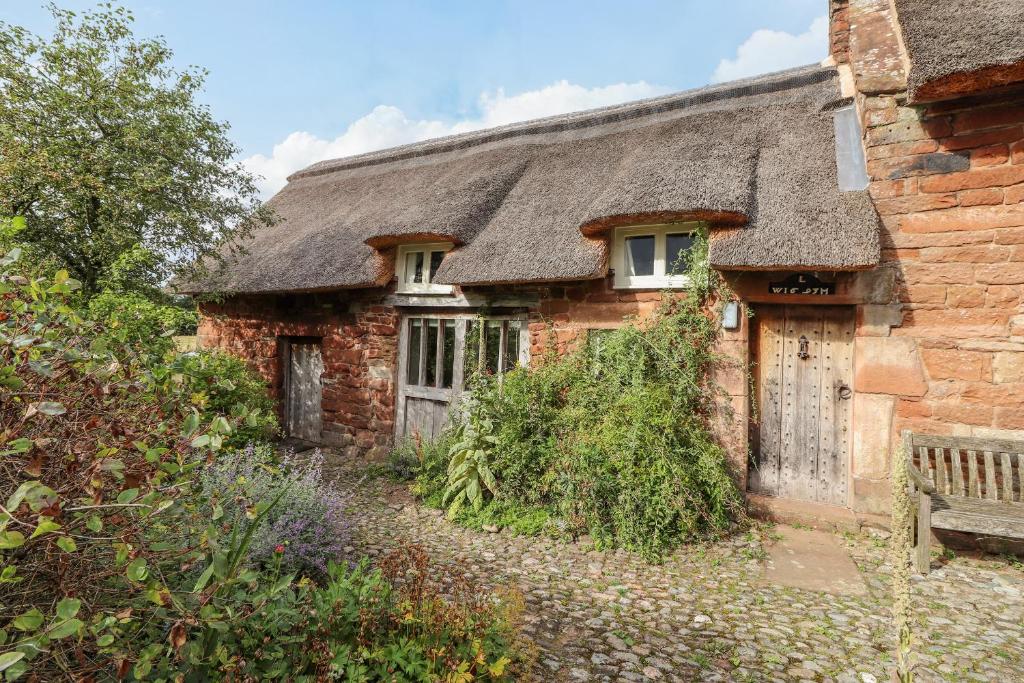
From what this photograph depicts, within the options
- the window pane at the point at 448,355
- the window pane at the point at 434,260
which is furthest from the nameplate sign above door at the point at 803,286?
the window pane at the point at 434,260

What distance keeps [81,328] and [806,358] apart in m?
5.44

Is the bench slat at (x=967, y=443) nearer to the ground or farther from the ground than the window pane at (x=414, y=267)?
nearer to the ground

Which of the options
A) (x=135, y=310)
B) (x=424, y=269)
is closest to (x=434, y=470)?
(x=424, y=269)

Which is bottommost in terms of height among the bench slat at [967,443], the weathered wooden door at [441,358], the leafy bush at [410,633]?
the leafy bush at [410,633]

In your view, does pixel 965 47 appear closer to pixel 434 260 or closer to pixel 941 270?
pixel 941 270

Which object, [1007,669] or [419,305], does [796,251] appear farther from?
[419,305]

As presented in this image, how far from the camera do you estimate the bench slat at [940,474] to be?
4129 mm

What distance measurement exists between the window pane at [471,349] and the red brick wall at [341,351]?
3.75 feet

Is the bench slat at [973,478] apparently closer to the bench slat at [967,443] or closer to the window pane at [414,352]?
the bench slat at [967,443]

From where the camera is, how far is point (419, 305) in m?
6.75

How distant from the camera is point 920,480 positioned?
3750 millimetres

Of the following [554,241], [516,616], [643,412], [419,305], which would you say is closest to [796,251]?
[643,412]

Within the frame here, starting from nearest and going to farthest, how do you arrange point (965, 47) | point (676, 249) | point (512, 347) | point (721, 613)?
point (721, 613), point (965, 47), point (676, 249), point (512, 347)

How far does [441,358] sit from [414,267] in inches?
50.6
